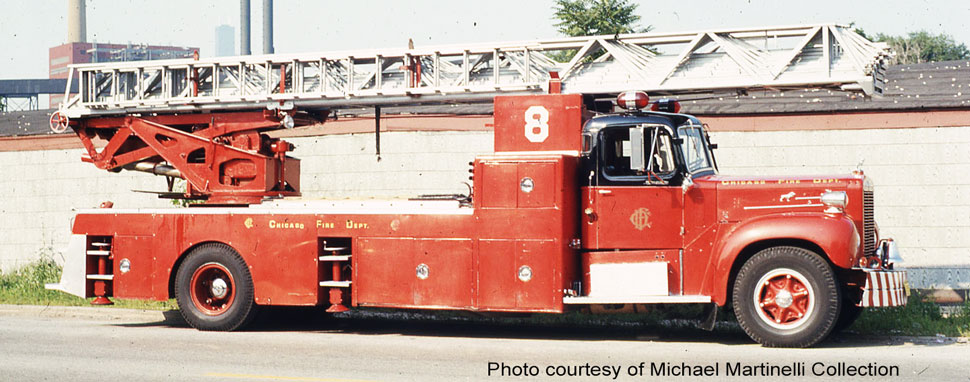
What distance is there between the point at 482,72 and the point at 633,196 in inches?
109

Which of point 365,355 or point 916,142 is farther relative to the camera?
point 916,142

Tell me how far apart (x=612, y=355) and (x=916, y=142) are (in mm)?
8550

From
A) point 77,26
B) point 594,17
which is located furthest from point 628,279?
point 77,26

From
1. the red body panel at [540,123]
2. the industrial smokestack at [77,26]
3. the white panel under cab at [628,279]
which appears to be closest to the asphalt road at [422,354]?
the white panel under cab at [628,279]

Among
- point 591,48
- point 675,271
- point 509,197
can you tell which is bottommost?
point 675,271

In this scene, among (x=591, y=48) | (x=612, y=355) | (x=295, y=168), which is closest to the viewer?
(x=612, y=355)

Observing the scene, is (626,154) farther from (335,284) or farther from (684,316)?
(335,284)

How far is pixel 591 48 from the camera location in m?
12.9

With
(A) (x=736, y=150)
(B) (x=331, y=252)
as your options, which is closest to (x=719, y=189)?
(B) (x=331, y=252)

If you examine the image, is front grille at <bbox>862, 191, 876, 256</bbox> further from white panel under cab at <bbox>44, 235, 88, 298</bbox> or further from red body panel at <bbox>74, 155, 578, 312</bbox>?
white panel under cab at <bbox>44, 235, 88, 298</bbox>

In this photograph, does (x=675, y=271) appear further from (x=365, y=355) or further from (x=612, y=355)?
(x=365, y=355)
